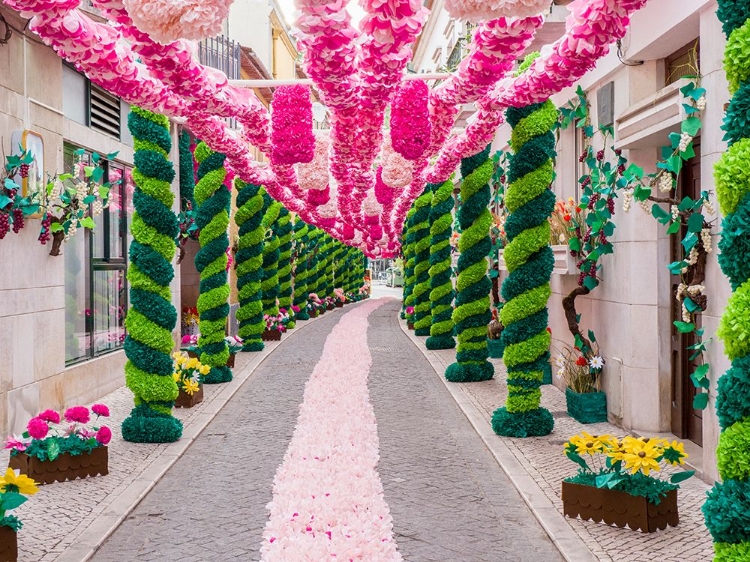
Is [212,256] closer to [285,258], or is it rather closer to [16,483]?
[16,483]

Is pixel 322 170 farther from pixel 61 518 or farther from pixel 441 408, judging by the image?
pixel 61 518

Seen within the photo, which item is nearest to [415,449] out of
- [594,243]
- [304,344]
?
[594,243]

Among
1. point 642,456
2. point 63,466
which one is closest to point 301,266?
point 63,466

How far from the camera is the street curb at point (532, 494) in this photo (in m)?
5.26

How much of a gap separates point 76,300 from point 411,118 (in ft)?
21.0

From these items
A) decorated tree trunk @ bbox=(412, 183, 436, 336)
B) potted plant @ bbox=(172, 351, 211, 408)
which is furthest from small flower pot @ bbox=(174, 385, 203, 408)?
decorated tree trunk @ bbox=(412, 183, 436, 336)

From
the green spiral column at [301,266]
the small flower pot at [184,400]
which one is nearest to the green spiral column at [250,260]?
the small flower pot at [184,400]

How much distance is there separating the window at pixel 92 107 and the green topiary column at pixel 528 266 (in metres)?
6.31

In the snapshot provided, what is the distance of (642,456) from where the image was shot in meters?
5.64

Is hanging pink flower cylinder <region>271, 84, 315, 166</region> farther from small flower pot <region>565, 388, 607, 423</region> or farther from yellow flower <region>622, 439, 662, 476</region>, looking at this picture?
small flower pot <region>565, 388, 607, 423</region>

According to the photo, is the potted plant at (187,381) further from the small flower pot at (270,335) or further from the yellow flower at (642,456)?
the small flower pot at (270,335)

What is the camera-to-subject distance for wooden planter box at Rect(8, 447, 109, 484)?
704 cm

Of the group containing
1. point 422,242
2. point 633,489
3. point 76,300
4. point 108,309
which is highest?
point 422,242

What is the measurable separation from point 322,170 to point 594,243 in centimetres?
391
